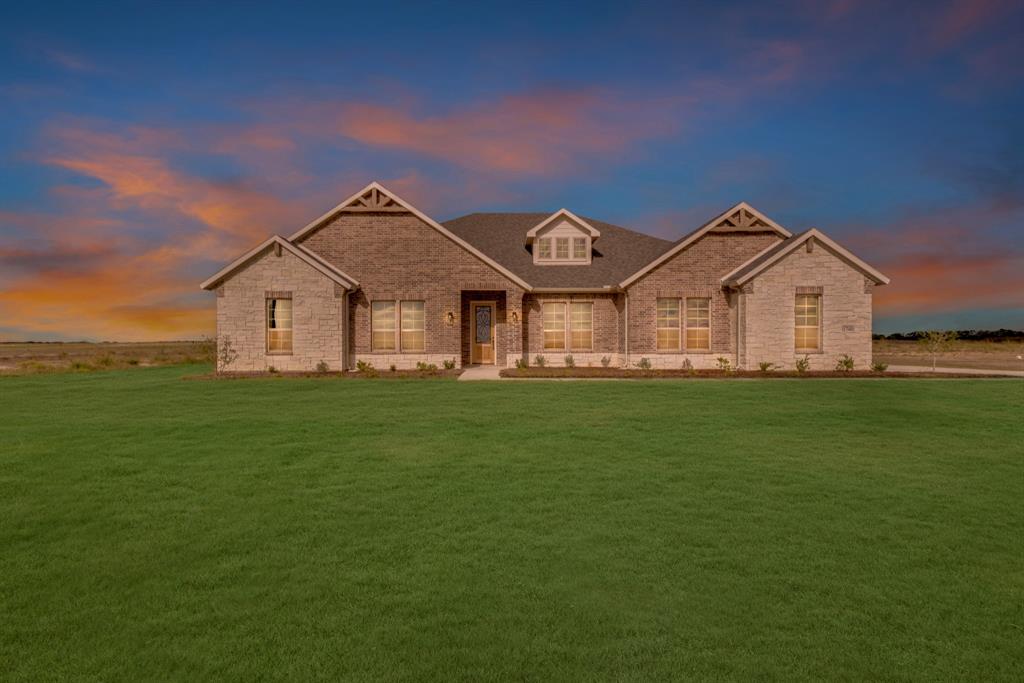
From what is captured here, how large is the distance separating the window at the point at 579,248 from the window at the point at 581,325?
9.65ft

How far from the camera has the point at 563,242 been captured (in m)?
29.3

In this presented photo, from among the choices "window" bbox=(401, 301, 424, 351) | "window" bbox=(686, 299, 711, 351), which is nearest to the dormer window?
"window" bbox=(686, 299, 711, 351)

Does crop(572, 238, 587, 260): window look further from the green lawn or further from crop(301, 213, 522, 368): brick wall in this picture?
the green lawn

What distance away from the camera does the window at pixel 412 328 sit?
26.0 metres

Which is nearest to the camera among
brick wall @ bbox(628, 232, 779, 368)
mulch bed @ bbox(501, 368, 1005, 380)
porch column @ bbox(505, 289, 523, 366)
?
mulch bed @ bbox(501, 368, 1005, 380)

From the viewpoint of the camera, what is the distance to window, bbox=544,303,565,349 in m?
27.3

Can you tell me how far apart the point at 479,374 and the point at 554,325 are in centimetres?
560

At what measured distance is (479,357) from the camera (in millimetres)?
28328

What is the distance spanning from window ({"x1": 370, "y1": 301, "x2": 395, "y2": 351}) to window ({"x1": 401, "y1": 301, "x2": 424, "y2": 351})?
484 millimetres

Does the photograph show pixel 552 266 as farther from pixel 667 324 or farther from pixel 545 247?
pixel 667 324

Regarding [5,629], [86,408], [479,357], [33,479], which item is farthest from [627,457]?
[479,357]

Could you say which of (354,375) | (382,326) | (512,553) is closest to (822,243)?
(382,326)

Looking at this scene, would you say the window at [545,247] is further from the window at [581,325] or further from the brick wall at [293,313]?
the brick wall at [293,313]

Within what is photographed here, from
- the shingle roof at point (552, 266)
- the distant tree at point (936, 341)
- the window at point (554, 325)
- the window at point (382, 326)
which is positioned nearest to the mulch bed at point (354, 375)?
the window at point (382, 326)
